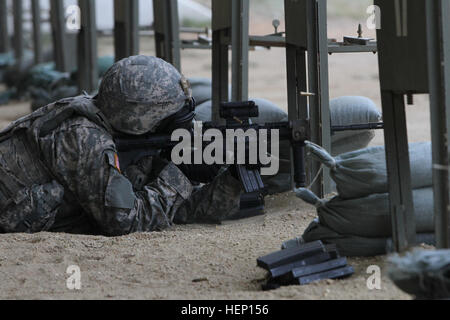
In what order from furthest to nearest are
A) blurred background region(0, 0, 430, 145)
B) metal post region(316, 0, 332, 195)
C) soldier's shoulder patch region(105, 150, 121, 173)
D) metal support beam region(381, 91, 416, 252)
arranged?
blurred background region(0, 0, 430, 145), metal post region(316, 0, 332, 195), soldier's shoulder patch region(105, 150, 121, 173), metal support beam region(381, 91, 416, 252)

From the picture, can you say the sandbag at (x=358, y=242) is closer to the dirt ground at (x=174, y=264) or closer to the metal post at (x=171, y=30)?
the dirt ground at (x=174, y=264)

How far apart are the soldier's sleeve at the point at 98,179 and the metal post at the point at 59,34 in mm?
7079

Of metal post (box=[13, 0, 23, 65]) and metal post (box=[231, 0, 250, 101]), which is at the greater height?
metal post (box=[13, 0, 23, 65])

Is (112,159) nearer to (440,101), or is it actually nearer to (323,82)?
(323,82)

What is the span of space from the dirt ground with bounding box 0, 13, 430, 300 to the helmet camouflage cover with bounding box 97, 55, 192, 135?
1.82ft

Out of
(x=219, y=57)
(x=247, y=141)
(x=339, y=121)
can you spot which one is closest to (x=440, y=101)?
(x=247, y=141)

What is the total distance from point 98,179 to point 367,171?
4.33 feet

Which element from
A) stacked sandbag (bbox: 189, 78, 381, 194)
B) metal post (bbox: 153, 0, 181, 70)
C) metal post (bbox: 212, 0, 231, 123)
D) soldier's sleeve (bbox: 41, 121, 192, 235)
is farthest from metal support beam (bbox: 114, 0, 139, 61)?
soldier's sleeve (bbox: 41, 121, 192, 235)

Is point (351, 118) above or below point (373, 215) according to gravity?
above

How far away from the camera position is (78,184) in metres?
3.80

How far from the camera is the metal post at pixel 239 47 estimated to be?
195 inches

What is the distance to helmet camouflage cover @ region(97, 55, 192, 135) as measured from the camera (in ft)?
12.5

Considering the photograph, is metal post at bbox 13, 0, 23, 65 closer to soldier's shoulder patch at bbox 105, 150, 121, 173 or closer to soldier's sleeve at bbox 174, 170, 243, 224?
soldier's sleeve at bbox 174, 170, 243, 224
